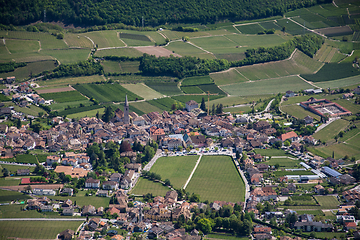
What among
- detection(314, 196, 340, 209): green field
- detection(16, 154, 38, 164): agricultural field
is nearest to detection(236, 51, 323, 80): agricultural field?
detection(314, 196, 340, 209): green field

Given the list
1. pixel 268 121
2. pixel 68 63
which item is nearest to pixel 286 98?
pixel 268 121

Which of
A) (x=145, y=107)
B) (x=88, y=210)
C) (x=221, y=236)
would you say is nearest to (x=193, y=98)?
(x=145, y=107)

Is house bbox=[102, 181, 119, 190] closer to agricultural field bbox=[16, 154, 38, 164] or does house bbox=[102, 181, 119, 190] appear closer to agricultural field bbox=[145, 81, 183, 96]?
agricultural field bbox=[16, 154, 38, 164]

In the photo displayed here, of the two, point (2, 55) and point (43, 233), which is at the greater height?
point (2, 55)

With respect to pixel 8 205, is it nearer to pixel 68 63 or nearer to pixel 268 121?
pixel 268 121

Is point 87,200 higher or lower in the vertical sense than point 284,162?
lower

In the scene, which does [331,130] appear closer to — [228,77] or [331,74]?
[228,77]

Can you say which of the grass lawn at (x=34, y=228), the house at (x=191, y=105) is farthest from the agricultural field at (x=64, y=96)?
the grass lawn at (x=34, y=228)
